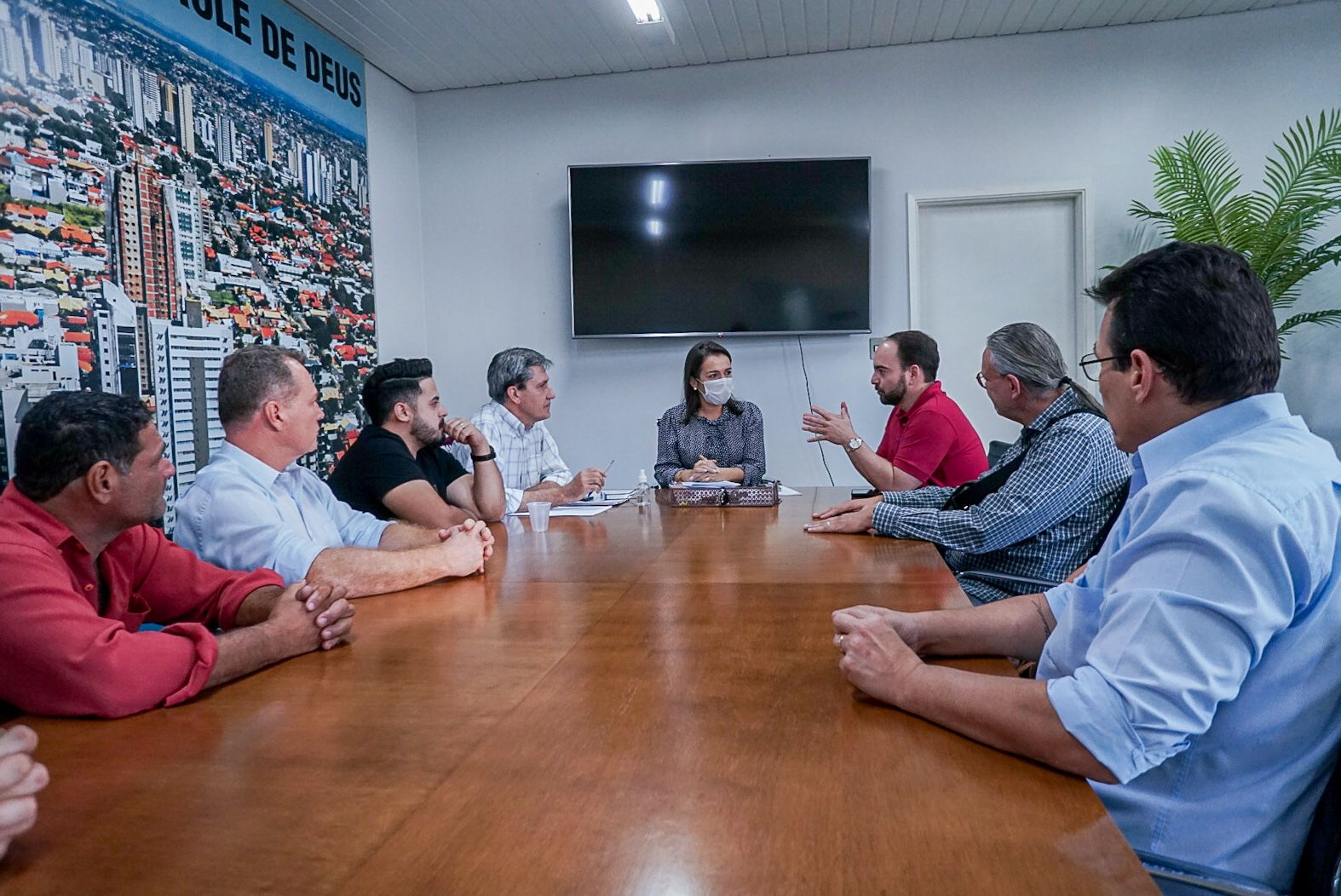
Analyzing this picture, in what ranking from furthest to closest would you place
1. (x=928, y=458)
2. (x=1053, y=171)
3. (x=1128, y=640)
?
(x=1053, y=171), (x=928, y=458), (x=1128, y=640)

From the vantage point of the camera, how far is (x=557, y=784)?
968 mm

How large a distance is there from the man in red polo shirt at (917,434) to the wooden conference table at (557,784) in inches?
77.7

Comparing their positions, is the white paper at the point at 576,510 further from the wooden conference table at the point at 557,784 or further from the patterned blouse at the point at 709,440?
the wooden conference table at the point at 557,784

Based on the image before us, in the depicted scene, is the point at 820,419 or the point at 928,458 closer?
the point at 928,458

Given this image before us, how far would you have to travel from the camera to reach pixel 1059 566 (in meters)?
2.29

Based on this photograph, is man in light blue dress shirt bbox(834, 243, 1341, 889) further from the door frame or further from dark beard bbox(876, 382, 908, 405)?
the door frame

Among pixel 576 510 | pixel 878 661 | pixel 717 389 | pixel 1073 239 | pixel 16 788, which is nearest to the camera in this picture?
pixel 16 788

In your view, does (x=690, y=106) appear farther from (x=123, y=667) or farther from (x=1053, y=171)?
(x=123, y=667)

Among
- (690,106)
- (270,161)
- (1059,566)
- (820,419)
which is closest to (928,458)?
(820,419)

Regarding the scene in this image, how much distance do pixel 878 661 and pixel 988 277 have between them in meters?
4.27

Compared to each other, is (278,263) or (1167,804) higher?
(278,263)

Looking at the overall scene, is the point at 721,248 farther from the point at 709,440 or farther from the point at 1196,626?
the point at 1196,626

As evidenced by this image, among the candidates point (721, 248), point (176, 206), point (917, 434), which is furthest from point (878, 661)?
point (721, 248)

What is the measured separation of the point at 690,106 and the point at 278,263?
8.09 ft
